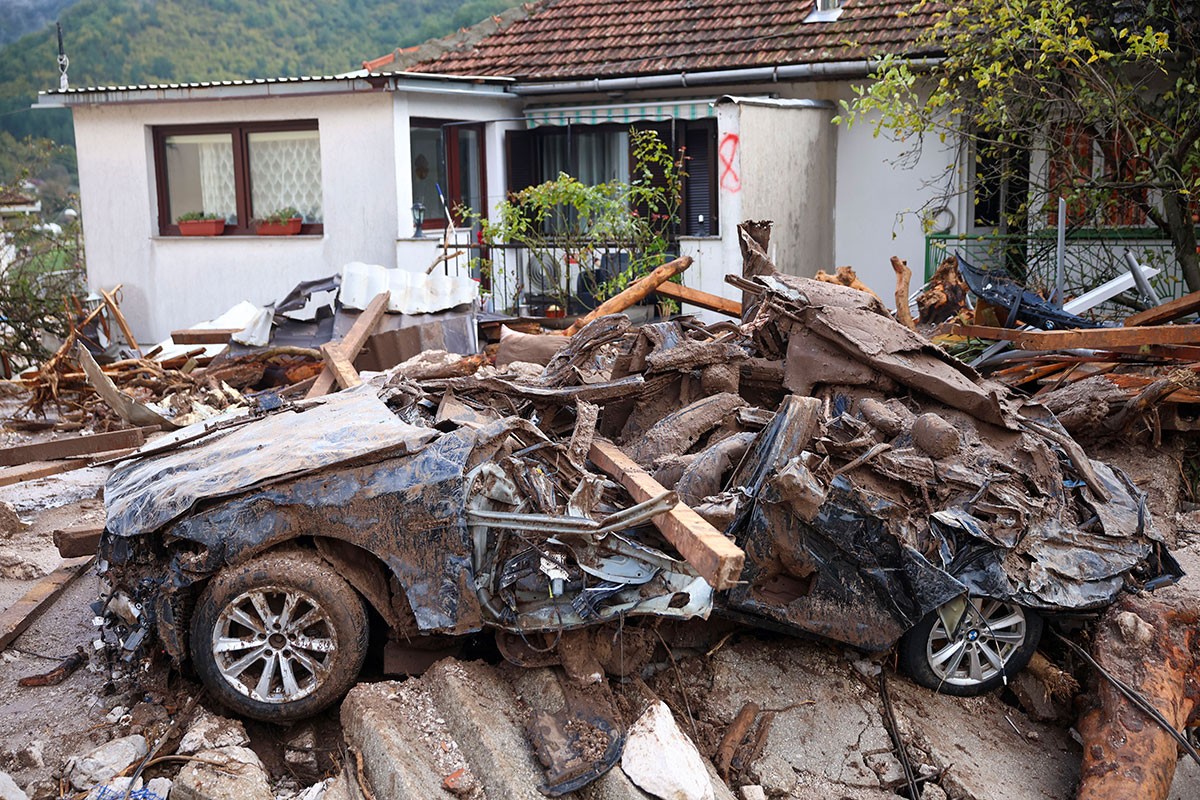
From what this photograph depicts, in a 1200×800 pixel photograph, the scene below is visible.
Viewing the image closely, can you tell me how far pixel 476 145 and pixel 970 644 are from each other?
39.1 ft

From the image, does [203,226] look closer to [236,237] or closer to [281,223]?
[236,237]

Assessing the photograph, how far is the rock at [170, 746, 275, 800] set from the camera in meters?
5.32

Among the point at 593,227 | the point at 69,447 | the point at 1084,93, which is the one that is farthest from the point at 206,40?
the point at 1084,93

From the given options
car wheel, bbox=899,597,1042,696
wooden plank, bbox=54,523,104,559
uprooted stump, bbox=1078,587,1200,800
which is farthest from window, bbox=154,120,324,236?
uprooted stump, bbox=1078,587,1200,800

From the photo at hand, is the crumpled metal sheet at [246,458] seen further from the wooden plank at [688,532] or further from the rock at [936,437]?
the rock at [936,437]

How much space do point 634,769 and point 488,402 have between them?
2524 mm

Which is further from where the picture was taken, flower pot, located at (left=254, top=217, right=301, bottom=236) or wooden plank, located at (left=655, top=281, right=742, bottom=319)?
flower pot, located at (left=254, top=217, right=301, bottom=236)

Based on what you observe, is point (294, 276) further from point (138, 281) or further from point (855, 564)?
point (855, 564)

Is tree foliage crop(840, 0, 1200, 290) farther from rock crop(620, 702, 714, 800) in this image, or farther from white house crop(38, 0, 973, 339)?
rock crop(620, 702, 714, 800)

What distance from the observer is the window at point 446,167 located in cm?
→ 1574

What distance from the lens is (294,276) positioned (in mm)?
15789

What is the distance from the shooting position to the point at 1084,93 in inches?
463

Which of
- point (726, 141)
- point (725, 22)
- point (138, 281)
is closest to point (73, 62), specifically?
point (138, 281)

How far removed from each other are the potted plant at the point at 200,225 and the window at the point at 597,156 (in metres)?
4.09
